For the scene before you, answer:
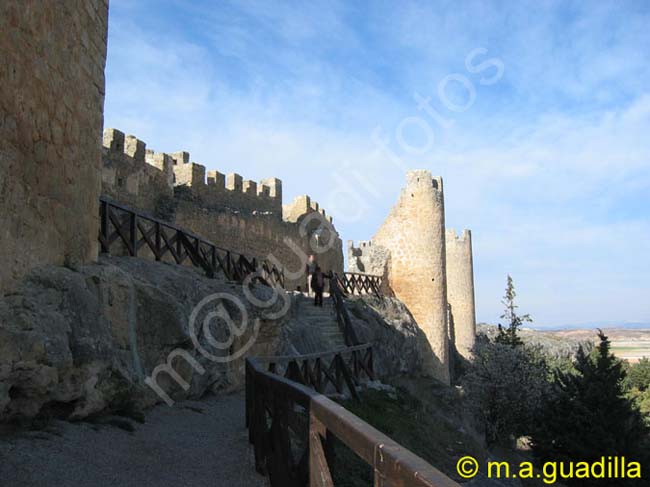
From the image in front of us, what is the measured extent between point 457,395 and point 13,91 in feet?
66.0

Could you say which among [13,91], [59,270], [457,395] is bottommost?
[457,395]

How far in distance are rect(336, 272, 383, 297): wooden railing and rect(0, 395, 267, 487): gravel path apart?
1739cm

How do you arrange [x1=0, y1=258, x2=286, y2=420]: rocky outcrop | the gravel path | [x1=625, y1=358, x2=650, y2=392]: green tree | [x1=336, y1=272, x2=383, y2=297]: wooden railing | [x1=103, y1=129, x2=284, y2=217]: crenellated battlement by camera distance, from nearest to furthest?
the gravel path < [x1=0, y1=258, x2=286, y2=420]: rocky outcrop < [x1=103, y1=129, x2=284, y2=217]: crenellated battlement < [x1=336, y1=272, x2=383, y2=297]: wooden railing < [x1=625, y1=358, x2=650, y2=392]: green tree

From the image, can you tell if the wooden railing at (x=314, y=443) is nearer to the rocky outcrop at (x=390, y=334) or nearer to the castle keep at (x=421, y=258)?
the rocky outcrop at (x=390, y=334)

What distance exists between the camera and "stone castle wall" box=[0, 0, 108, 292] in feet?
14.0

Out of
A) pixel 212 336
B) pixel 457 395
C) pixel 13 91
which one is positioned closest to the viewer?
pixel 13 91

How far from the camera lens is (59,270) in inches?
191

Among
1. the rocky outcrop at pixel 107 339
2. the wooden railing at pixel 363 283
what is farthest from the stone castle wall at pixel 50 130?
the wooden railing at pixel 363 283

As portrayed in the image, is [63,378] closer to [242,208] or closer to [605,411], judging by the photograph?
[605,411]

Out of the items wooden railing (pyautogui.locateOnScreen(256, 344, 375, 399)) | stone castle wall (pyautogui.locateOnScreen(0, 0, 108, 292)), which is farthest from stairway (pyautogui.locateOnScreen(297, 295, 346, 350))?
stone castle wall (pyautogui.locateOnScreen(0, 0, 108, 292))

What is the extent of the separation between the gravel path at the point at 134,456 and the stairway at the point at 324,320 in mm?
7686

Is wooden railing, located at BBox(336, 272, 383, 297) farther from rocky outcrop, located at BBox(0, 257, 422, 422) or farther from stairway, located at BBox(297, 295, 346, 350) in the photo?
rocky outcrop, located at BBox(0, 257, 422, 422)

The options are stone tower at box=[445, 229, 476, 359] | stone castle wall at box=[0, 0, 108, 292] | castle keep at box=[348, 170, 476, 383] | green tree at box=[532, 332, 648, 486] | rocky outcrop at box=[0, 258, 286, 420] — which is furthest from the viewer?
stone tower at box=[445, 229, 476, 359]

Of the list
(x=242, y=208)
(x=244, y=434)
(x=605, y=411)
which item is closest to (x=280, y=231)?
(x=242, y=208)
